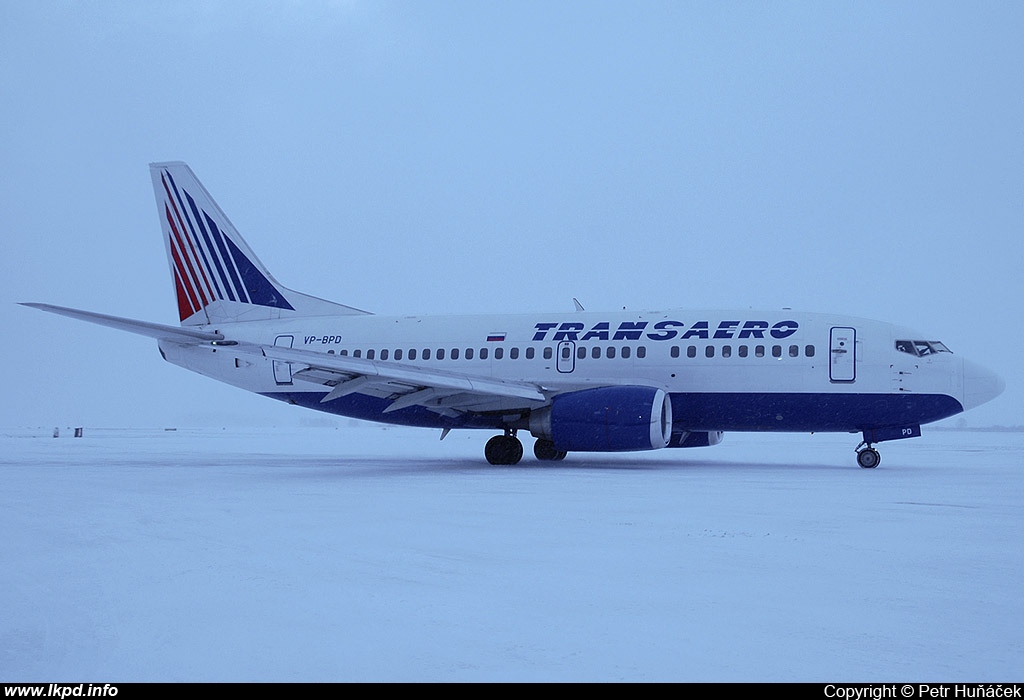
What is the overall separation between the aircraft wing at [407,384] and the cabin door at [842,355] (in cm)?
631

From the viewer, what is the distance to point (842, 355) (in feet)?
61.9

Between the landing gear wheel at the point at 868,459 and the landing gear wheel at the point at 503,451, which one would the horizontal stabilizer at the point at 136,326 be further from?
the landing gear wheel at the point at 868,459

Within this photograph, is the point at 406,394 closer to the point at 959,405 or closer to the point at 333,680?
the point at 959,405

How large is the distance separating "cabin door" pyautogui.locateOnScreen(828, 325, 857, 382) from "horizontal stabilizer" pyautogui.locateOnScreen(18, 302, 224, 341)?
1295 cm

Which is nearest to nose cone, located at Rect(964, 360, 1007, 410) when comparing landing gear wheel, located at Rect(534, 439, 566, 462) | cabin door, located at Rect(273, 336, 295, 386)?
landing gear wheel, located at Rect(534, 439, 566, 462)

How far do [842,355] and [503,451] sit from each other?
25.6 ft

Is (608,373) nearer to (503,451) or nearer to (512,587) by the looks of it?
(503,451)

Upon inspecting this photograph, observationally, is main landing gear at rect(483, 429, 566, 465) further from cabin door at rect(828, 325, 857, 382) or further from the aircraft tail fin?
the aircraft tail fin

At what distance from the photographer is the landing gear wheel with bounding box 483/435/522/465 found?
2039 cm

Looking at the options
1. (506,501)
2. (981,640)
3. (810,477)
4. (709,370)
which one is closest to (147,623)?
(981,640)

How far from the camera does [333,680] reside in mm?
3861
